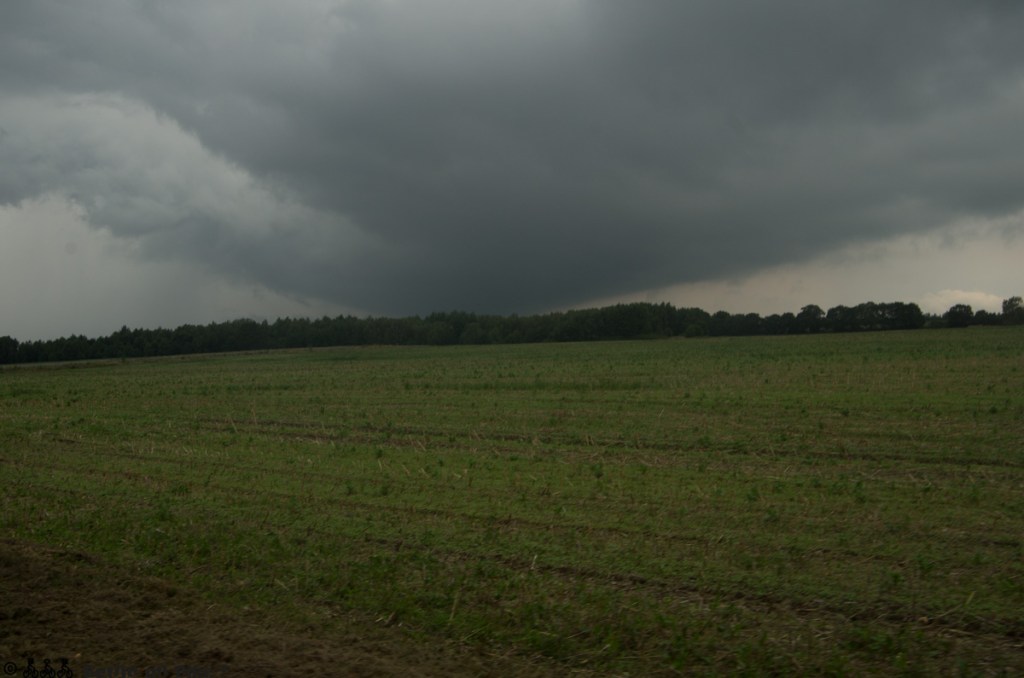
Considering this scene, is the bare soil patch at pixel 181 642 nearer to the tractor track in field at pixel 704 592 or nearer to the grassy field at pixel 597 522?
the grassy field at pixel 597 522

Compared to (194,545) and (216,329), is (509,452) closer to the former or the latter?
(194,545)

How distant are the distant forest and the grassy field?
73555mm

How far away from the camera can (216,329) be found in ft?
343

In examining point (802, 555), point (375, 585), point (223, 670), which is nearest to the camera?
point (223, 670)

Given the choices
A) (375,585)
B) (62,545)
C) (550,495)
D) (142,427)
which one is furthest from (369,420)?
(375,585)

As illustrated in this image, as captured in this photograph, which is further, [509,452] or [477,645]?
[509,452]

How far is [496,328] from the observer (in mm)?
114938

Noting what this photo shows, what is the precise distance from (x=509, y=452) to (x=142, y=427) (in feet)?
36.7

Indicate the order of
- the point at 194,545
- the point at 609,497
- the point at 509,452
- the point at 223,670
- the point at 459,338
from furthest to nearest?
the point at 459,338, the point at 509,452, the point at 609,497, the point at 194,545, the point at 223,670

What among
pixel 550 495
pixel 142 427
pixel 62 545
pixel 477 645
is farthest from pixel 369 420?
pixel 477 645

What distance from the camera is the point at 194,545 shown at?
8617 mm

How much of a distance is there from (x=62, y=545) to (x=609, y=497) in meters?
7.02

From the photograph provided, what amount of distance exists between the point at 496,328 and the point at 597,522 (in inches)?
4158

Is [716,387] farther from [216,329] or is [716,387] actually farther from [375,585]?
[216,329]
